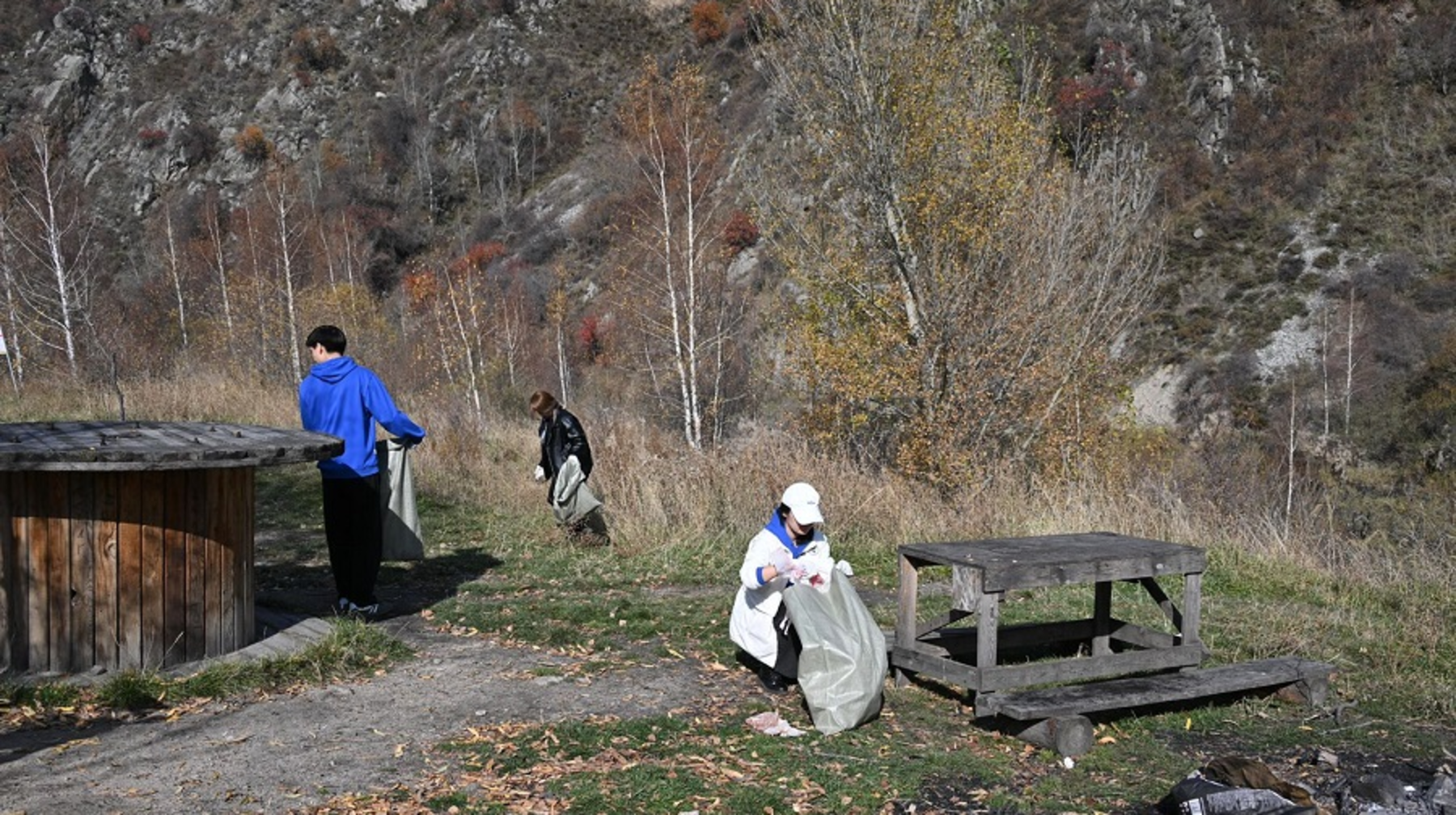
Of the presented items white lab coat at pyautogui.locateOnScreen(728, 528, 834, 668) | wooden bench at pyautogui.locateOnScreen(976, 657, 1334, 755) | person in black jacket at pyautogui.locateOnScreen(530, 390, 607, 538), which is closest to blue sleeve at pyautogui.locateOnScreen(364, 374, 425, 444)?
white lab coat at pyautogui.locateOnScreen(728, 528, 834, 668)

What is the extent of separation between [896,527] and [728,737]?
613cm

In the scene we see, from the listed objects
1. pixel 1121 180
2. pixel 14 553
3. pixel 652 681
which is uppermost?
pixel 1121 180

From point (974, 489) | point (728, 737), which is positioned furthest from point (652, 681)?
point (974, 489)

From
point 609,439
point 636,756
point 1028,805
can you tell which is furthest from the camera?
point 609,439

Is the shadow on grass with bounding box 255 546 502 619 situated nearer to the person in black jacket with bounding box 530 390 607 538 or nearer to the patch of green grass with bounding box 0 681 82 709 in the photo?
the person in black jacket with bounding box 530 390 607 538

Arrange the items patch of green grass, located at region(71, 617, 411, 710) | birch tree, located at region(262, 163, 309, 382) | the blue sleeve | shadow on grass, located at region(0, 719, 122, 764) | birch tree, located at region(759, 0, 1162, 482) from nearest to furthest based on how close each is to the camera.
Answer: shadow on grass, located at region(0, 719, 122, 764)
patch of green grass, located at region(71, 617, 411, 710)
the blue sleeve
birch tree, located at region(759, 0, 1162, 482)
birch tree, located at region(262, 163, 309, 382)

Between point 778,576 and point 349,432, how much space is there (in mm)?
2952

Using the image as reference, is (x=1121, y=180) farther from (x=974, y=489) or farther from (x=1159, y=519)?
(x=1159, y=519)

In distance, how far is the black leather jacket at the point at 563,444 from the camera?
36.8 feet

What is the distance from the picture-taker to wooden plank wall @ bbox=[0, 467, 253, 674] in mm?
6098

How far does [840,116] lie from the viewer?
59.2 feet

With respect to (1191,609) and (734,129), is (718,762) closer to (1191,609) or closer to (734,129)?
(1191,609)

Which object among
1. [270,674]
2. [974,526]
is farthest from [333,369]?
[974,526]

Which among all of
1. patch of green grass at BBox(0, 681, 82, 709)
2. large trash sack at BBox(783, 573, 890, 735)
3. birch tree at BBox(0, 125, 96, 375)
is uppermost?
birch tree at BBox(0, 125, 96, 375)
